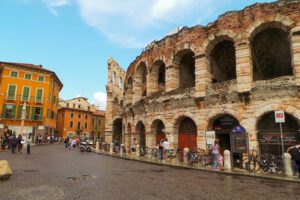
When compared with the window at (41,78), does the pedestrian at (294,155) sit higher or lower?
lower

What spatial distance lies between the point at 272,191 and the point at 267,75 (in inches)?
482

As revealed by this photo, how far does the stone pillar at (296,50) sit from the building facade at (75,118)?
51334 millimetres

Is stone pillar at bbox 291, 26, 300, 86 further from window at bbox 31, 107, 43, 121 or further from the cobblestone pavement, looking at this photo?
window at bbox 31, 107, 43, 121

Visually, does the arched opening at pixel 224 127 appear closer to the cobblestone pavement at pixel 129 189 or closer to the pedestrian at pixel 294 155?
the pedestrian at pixel 294 155

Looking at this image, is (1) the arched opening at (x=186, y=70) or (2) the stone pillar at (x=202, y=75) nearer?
(2) the stone pillar at (x=202, y=75)

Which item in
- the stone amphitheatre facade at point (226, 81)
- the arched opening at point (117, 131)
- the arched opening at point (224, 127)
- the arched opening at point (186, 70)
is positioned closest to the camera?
the stone amphitheatre facade at point (226, 81)

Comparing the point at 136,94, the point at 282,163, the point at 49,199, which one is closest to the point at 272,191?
the point at 282,163

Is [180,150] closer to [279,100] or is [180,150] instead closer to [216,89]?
[216,89]

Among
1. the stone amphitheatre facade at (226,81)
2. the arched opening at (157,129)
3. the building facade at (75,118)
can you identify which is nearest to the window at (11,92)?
the building facade at (75,118)

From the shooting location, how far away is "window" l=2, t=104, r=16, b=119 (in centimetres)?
3280

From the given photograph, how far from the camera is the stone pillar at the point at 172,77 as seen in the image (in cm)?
1653

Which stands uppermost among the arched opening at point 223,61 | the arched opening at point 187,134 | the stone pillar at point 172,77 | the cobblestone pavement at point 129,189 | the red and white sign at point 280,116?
the arched opening at point 223,61

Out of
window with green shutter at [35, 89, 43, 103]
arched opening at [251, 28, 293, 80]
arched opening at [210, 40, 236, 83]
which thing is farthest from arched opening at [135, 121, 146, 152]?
window with green shutter at [35, 89, 43, 103]

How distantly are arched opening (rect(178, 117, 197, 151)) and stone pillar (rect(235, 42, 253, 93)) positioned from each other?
4.36m
